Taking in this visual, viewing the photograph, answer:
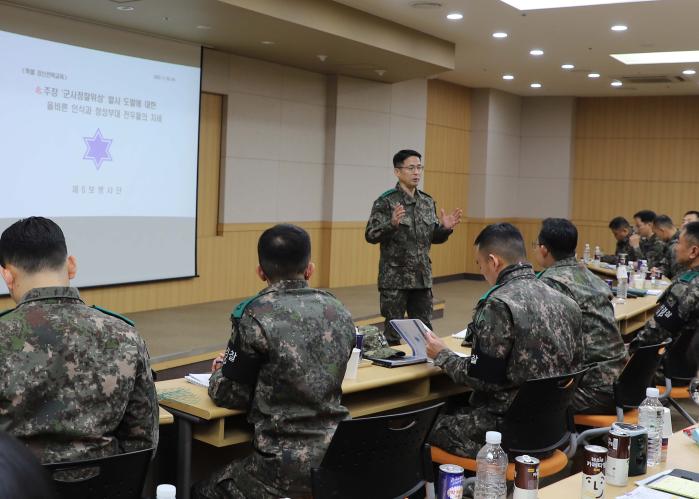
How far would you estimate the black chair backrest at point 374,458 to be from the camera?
8.09 ft

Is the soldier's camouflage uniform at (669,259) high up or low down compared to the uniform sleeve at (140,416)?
up

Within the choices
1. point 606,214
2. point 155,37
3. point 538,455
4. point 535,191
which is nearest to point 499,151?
point 535,191

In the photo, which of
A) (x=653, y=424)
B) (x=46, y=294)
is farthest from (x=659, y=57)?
(x=46, y=294)

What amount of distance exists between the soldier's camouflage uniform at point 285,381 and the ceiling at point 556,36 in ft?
19.3

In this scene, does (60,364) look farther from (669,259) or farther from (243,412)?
(669,259)

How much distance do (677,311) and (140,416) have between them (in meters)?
3.43

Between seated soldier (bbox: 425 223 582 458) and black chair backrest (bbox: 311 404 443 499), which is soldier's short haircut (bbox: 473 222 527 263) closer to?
seated soldier (bbox: 425 223 582 458)

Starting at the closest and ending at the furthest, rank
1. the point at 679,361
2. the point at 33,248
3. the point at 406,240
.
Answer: the point at 33,248 → the point at 679,361 → the point at 406,240

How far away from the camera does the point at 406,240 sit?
596 centimetres

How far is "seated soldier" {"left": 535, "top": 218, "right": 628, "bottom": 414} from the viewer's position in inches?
161

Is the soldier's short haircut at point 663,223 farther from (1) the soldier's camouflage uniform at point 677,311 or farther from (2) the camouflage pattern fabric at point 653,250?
(1) the soldier's camouflage uniform at point 677,311

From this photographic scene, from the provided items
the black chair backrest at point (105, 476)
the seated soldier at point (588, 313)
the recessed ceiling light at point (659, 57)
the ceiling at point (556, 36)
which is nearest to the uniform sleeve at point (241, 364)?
the black chair backrest at point (105, 476)

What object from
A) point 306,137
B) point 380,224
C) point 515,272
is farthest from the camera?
point 306,137

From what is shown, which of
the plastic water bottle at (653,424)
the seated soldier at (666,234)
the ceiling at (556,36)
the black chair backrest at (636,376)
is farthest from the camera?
the seated soldier at (666,234)
